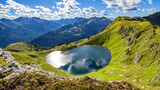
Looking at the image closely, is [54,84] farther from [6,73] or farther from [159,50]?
[159,50]

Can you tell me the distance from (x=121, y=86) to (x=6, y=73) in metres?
29.7

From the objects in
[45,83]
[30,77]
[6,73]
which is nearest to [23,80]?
[30,77]

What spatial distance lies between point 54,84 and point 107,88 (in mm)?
12457

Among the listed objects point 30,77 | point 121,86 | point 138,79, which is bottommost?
point 138,79

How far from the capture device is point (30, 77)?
70.6 ft

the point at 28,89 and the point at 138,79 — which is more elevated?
the point at 28,89

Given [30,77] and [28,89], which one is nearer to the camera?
[28,89]

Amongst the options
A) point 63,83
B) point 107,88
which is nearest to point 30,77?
point 63,83

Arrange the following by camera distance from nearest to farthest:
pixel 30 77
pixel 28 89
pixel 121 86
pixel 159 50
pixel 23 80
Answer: pixel 28 89 < pixel 23 80 < pixel 30 77 < pixel 121 86 < pixel 159 50

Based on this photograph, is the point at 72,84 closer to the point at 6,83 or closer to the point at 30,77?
the point at 30,77

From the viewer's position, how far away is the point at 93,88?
2031 centimetres

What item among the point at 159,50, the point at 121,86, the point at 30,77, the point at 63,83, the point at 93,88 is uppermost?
the point at 30,77

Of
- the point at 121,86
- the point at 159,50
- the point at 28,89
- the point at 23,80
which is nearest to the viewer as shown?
the point at 28,89

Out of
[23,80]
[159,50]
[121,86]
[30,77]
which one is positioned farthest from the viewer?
[159,50]
